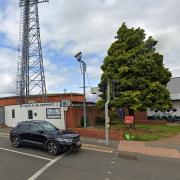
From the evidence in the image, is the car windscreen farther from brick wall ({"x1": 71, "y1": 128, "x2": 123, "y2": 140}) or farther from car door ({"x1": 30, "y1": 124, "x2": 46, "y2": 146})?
brick wall ({"x1": 71, "y1": 128, "x2": 123, "y2": 140})

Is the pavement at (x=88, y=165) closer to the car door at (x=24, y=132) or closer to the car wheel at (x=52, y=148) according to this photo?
the car wheel at (x=52, y=148)

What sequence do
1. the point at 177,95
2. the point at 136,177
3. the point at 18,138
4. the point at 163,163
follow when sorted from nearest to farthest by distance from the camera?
the point at 136,177, the point at 163,163, the point at 18,138, the point at 177,95

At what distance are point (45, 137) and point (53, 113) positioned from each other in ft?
37.2

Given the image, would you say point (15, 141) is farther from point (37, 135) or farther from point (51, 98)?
point (51, 98)

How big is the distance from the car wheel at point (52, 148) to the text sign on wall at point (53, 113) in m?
11.2

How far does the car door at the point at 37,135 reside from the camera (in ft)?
52.6

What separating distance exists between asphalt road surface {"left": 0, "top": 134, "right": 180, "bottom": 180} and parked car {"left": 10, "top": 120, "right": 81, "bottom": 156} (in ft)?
1.33

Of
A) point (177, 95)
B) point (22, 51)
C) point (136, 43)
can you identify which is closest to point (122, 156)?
point (136, 43)

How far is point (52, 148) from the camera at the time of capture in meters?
15.3

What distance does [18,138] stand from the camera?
697 inches

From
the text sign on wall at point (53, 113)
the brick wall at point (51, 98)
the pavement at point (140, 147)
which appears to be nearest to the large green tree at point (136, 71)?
the pavement at point (140, 147)

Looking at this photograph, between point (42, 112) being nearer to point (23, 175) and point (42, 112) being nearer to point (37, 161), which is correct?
point (37, 161)

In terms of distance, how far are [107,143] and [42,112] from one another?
1142 centimetres

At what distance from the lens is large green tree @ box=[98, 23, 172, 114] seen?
23406 mm
